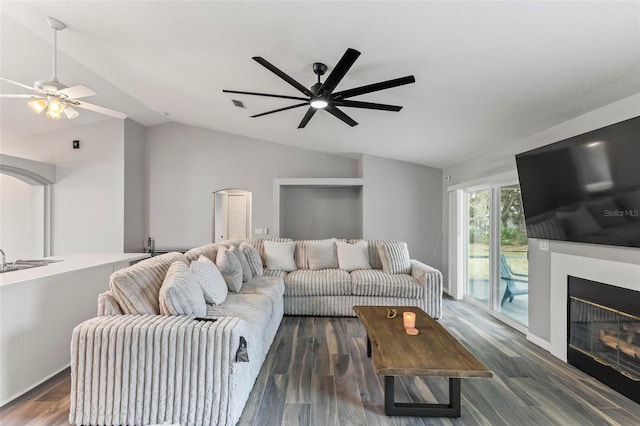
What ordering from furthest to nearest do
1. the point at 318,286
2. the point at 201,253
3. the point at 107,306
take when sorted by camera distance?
1. the point at 318,286
2. the point at 201,253
3. the point at 107,306

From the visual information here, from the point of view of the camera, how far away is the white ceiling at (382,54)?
1.72 m

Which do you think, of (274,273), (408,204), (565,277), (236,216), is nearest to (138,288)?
(274,273)

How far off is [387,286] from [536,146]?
2305 mm

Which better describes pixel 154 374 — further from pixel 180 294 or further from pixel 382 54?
pixel 382 54

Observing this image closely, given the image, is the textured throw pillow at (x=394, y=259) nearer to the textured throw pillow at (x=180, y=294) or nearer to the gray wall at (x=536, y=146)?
the gray wall at (x=536, y=146)

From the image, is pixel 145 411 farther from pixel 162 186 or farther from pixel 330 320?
pixel 162 186

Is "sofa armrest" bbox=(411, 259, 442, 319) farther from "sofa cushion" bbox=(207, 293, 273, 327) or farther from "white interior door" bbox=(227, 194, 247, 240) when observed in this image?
"white interior door" bbox=(227, 194, 247, 240)

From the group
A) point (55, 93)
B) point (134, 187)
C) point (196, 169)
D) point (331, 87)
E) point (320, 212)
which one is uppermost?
point (55, 93)

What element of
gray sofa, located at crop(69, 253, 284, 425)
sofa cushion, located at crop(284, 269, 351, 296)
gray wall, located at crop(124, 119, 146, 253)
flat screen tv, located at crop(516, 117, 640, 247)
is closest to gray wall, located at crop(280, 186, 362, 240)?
sofa cushion, located at crop(284, 269, 351, 296)

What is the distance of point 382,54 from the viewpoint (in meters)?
2.24

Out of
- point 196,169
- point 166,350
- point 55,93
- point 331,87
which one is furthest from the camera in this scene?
point 196,169

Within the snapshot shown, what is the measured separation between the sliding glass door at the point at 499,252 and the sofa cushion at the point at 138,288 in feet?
12.6

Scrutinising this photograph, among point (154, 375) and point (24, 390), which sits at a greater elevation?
point (154, 375)

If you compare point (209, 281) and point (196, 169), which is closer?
point (209, 281)
